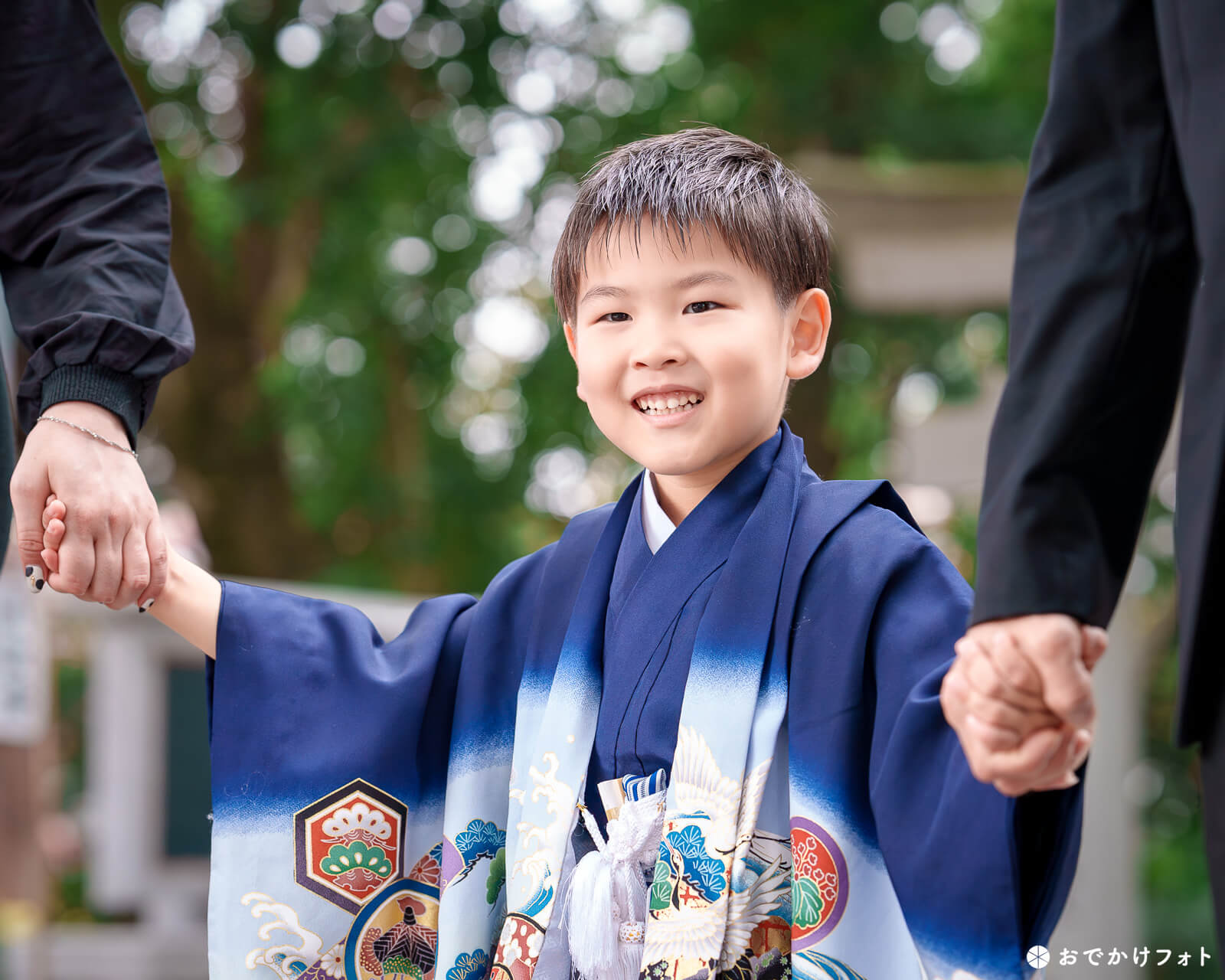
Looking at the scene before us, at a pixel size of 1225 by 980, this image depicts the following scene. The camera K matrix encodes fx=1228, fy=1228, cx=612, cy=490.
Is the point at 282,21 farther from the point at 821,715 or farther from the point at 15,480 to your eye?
the point at 821,715

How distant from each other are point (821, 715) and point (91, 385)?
36.9 inches

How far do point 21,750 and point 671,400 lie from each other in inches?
113

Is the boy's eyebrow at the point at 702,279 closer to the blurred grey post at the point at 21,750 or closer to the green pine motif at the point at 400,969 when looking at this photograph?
the green pine motif at the point at 400,969

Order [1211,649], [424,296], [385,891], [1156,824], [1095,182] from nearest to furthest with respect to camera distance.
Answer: [1211,649]
[1095,182]
[385,891]
[424,296]
[1156,824]

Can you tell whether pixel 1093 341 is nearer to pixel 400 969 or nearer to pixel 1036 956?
pixel 1036 956

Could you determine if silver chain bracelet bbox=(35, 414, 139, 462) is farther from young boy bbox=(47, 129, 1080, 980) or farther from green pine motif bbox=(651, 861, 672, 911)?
green pine motif bbox=(651, 861, 672, 911)

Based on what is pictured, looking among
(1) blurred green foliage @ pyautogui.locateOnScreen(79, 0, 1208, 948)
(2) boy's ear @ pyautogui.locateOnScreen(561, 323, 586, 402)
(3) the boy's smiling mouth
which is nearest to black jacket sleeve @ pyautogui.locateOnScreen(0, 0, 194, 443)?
(2) boy's ear @ pyautogui.locateOnScreen(561, 323, 586, 402)

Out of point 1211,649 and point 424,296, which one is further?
point 424,296

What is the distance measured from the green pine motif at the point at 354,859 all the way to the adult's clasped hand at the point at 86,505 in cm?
42

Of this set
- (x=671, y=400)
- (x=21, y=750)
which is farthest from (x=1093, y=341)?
(x=21, y=750)

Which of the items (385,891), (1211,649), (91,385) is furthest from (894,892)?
(91,385)

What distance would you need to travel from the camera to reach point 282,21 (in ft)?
17.7

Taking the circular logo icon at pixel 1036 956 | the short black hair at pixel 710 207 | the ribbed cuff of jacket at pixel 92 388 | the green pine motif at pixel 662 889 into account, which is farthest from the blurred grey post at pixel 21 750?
the circular logo icon at pixel 1036 956

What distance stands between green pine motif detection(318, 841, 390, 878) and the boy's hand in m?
0.86
